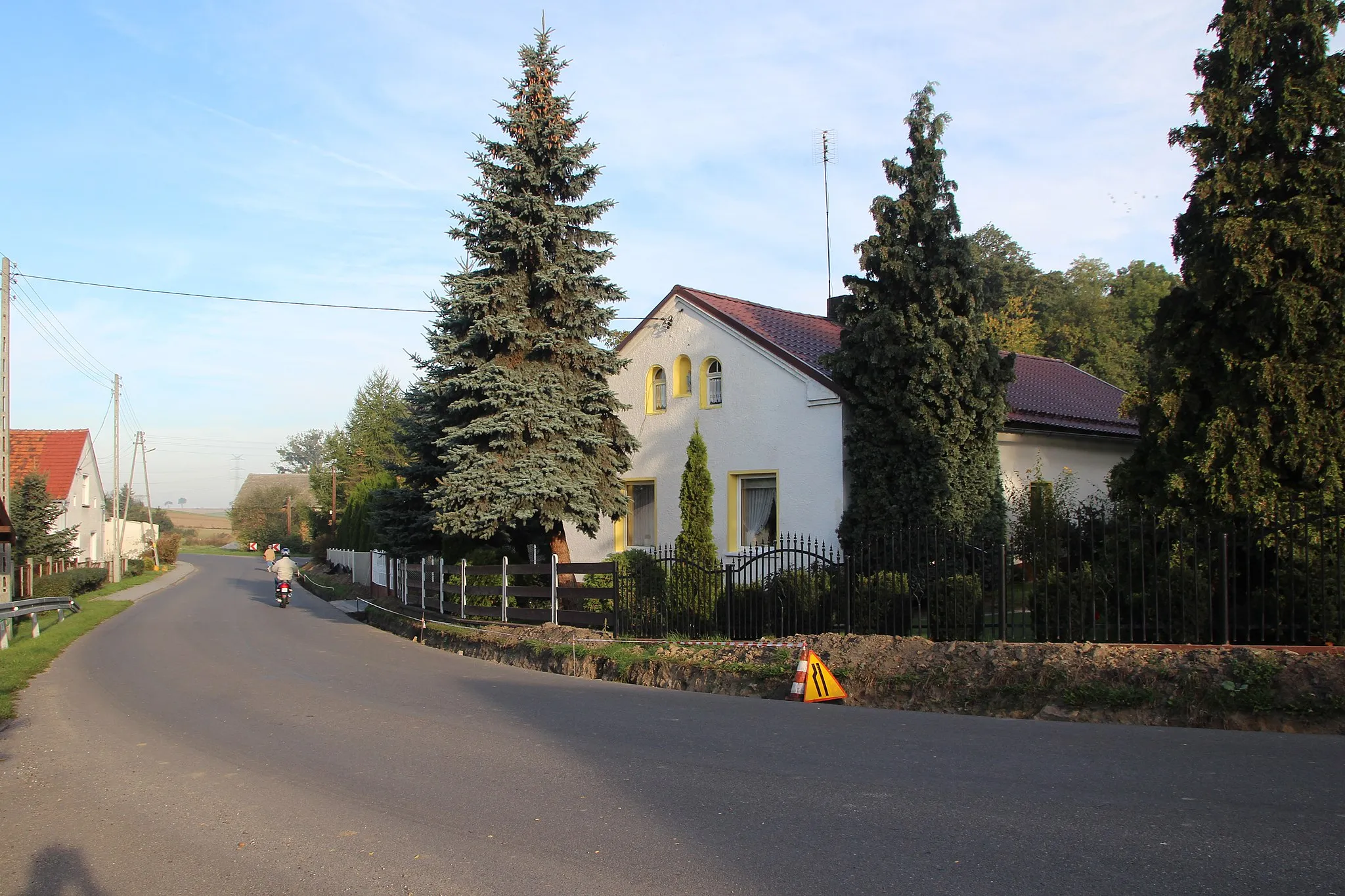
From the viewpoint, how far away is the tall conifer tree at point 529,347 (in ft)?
63.8

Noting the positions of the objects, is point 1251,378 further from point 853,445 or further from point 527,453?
point 527,453

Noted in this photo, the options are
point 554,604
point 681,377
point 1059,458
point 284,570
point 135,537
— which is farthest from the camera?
point 135,537

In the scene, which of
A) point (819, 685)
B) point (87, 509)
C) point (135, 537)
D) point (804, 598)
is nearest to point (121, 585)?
point (87, 509)

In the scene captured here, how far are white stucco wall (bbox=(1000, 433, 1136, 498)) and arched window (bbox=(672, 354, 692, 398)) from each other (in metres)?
6.86

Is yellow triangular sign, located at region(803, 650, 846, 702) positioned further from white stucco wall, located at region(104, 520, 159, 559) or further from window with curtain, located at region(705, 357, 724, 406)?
white stucco wall, located at region(104, 520, 159, 559)

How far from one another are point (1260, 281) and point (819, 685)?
6466 mm

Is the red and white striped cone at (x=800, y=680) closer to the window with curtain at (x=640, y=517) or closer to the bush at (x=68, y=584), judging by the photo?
the window with curtain at (x=640, y=517)

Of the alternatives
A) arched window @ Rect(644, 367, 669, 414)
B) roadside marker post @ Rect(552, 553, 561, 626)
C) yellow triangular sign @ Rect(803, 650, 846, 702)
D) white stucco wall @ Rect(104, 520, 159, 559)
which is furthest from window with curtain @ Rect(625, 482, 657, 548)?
white stucco wall @ Rect(104, 520, 159, 559)

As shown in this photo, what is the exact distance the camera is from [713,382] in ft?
73.1

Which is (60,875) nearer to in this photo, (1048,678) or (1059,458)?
(1048,678)

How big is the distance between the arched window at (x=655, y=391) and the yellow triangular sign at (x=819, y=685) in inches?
Answer: 517

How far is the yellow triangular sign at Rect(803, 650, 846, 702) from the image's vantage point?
419 inches

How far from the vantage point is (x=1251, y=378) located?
11312mm

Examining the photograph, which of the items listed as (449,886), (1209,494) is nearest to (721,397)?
(1209,494)
